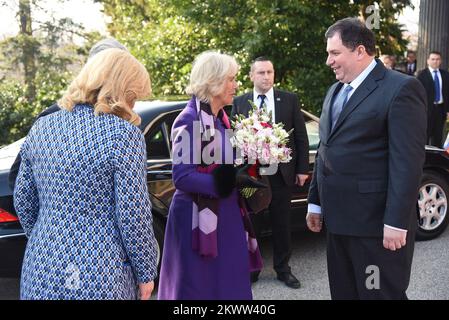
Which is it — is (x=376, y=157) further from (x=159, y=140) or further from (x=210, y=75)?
(x=159, y=140)

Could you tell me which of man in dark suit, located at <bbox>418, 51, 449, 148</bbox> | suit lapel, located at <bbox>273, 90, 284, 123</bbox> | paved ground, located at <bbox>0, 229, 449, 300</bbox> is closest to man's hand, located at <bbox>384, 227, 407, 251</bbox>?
paved ground, located at <bbox>0, 229, 449, 300</bbox>

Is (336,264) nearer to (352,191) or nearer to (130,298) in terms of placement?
(352,191)

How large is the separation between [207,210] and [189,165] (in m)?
0.30

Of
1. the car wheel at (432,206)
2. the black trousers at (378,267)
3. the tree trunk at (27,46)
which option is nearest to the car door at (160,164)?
the black trousers at (378,267)

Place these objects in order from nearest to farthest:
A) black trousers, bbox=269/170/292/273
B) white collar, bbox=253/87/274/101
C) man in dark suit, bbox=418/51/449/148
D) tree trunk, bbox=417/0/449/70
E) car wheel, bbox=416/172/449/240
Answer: black trousers, bbox=269/170/292/273 → white collar, bbox=253/87/274/101 → car wheel, bbox=416/172/449/240 → man in dark suit, bbox=418/51/449/148 → tree trunk, bbox=417/0/449/70

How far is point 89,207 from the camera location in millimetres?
2410

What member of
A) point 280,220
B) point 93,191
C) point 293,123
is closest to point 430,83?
point 293,123

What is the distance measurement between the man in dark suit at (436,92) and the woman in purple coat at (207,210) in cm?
710

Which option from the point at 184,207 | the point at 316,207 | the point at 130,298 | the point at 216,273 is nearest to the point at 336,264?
the point at 316,207

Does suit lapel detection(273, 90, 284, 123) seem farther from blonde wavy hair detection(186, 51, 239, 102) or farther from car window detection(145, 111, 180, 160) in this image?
blonde wavy hair detection(186, 51, 239, 102)

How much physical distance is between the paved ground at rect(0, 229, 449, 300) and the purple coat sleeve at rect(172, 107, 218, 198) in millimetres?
1735

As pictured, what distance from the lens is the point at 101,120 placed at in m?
2.43

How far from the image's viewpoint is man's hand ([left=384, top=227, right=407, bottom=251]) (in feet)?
9.62

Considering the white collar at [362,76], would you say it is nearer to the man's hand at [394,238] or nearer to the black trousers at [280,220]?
the man's hand at [394,238]
